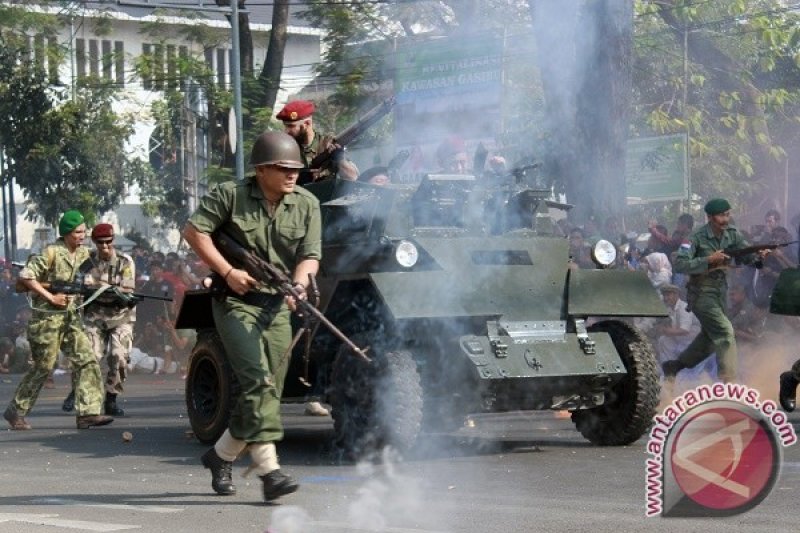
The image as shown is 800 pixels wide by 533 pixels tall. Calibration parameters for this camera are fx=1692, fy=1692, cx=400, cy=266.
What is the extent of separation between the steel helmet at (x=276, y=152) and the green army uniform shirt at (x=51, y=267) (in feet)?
17.2

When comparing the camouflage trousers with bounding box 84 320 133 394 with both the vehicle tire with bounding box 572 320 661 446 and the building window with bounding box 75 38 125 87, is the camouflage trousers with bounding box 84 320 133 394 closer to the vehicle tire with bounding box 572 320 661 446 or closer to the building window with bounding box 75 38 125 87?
the vehicle tire with bounding box 572 320 661 446

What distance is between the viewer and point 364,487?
9195 mm

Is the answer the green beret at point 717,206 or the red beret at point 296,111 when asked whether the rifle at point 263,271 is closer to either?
the red beret at point 296,111

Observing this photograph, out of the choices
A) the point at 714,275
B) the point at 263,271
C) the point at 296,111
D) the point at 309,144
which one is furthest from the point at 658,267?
the point at 263,271

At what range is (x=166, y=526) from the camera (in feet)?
25.6

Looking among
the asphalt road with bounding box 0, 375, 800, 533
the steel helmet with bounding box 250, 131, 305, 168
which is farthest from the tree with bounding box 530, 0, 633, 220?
the steel helmet with bounding box 250, 131, 305, 168

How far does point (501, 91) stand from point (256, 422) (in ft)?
24.0

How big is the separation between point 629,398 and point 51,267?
4855 millimetres

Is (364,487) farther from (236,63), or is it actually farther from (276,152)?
(236,63)

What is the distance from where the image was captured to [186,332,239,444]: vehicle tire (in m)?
11.4

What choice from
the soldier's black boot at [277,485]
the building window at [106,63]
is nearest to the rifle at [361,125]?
the soldier's black boot at [277,485]

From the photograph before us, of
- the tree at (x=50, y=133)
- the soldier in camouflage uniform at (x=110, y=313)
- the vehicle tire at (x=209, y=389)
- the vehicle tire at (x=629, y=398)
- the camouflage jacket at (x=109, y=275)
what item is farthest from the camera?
the tree at (x=50, y=133)

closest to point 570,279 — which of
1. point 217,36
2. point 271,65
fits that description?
point 271,65

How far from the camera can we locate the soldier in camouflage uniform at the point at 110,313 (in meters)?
14.2
